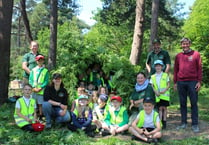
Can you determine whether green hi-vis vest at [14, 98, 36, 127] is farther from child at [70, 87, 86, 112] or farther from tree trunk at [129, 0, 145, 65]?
tree trunk at [129, 0, 145, 65]

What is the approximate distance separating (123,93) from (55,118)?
189 centimetres

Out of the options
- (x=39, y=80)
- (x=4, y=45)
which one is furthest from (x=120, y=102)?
(x=4, y=45)

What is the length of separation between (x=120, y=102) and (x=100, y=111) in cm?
92

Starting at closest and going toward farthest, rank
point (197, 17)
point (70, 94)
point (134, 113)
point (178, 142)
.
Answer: point (178, 142), point (134, 113), point (70, 94), point (197, 17)

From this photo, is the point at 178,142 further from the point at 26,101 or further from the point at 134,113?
the point at 26,101

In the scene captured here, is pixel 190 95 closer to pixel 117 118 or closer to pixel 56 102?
pixel 117 118

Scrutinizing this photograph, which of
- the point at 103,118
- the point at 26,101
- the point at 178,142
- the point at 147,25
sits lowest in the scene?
the point at 178,142

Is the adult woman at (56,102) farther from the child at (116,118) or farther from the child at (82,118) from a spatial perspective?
the child at (116,118)

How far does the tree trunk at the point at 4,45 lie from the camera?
817 cm

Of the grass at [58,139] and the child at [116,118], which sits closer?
the grass at [58,139]

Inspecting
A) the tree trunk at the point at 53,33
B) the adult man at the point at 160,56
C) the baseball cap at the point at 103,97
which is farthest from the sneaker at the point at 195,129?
the tree trunk at the point at 53,33

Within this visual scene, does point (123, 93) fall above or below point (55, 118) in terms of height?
above

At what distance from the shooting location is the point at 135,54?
424 inches

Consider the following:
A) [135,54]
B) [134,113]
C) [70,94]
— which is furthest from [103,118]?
[135,54]
